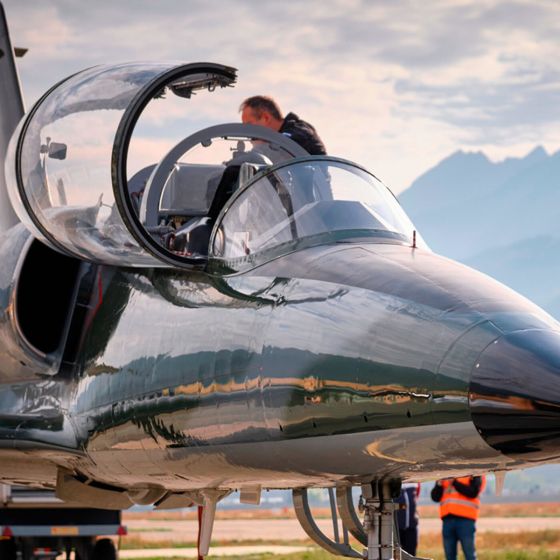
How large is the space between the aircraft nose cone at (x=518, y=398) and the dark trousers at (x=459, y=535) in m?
11.2

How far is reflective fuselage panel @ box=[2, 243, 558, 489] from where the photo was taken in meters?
6.63

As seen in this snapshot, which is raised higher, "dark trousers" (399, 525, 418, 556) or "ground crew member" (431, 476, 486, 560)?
"ground crew member" (431, 476, 486, 560)

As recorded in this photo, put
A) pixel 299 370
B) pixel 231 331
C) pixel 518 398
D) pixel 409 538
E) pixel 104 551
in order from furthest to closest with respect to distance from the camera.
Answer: pixel 104 551 → pixel 409 538 → pixel 231 331 → pixel 299 370 → pixel 518 398

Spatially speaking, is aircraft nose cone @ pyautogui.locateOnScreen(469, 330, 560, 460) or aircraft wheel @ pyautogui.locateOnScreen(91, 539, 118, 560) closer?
aircraft nose cone @ pyautogui.locateOnScreen(469, 330, 560, 460)

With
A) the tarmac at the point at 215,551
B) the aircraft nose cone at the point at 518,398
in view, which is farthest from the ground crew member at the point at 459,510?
the aircraft nose cone at the point at 518,398

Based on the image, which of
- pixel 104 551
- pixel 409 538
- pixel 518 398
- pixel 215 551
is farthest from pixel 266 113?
pixel 215 551

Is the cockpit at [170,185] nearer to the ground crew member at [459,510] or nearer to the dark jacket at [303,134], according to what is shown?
the dark jacket at [303,134]

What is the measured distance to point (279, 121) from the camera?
1055 cm

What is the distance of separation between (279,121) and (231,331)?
10.3ft

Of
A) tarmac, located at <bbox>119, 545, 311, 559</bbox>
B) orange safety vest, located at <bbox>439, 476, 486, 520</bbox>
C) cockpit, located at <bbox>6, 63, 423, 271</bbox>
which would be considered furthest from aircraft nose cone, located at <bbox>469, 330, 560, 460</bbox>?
tarmac, located at <bbox>119, 545, 311, 559</bbox>

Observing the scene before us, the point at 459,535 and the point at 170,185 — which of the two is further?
the point at 459,535

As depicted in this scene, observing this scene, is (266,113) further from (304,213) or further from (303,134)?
(304,213)

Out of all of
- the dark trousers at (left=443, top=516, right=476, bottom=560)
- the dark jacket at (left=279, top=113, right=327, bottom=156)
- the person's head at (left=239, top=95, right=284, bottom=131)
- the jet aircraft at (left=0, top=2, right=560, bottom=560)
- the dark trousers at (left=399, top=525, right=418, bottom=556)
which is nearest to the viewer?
the jet aircraft at (left=0, top=2, right=560, bottom=560)

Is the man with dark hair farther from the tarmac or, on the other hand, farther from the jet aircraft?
the tarmac
